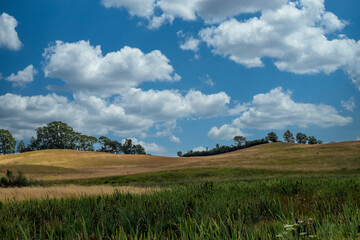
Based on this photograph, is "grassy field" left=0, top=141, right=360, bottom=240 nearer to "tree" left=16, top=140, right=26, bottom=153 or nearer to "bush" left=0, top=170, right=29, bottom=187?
"bush" left=0, top=170, right=29, bottom=187

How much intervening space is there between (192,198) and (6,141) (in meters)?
148

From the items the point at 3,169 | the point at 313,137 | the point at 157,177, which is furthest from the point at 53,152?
the point at 313,137

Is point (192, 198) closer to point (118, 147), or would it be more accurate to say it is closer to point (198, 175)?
point (198, 175)

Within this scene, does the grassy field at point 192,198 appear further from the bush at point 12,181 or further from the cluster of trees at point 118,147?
the cluster of trees at point 118,147

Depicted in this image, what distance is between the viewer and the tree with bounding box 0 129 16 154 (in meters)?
133

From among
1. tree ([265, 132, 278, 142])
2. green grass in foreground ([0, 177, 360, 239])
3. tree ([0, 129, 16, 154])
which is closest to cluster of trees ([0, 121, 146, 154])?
tree ([0, 129, 16, 154])

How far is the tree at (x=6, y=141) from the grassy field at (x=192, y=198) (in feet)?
121

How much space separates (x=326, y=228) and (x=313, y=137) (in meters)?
180

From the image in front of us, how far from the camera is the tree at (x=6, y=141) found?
133m

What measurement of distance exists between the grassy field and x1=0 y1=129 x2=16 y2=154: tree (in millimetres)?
36783

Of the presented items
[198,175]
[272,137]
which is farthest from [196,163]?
[272,137]

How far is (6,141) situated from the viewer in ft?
441

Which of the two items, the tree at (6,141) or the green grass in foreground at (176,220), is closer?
the green grass in foreground at (176,220)

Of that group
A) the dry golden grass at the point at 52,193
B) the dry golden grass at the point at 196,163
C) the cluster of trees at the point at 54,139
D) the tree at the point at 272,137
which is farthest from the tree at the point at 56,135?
the dry golden grass at the point at 52,193
